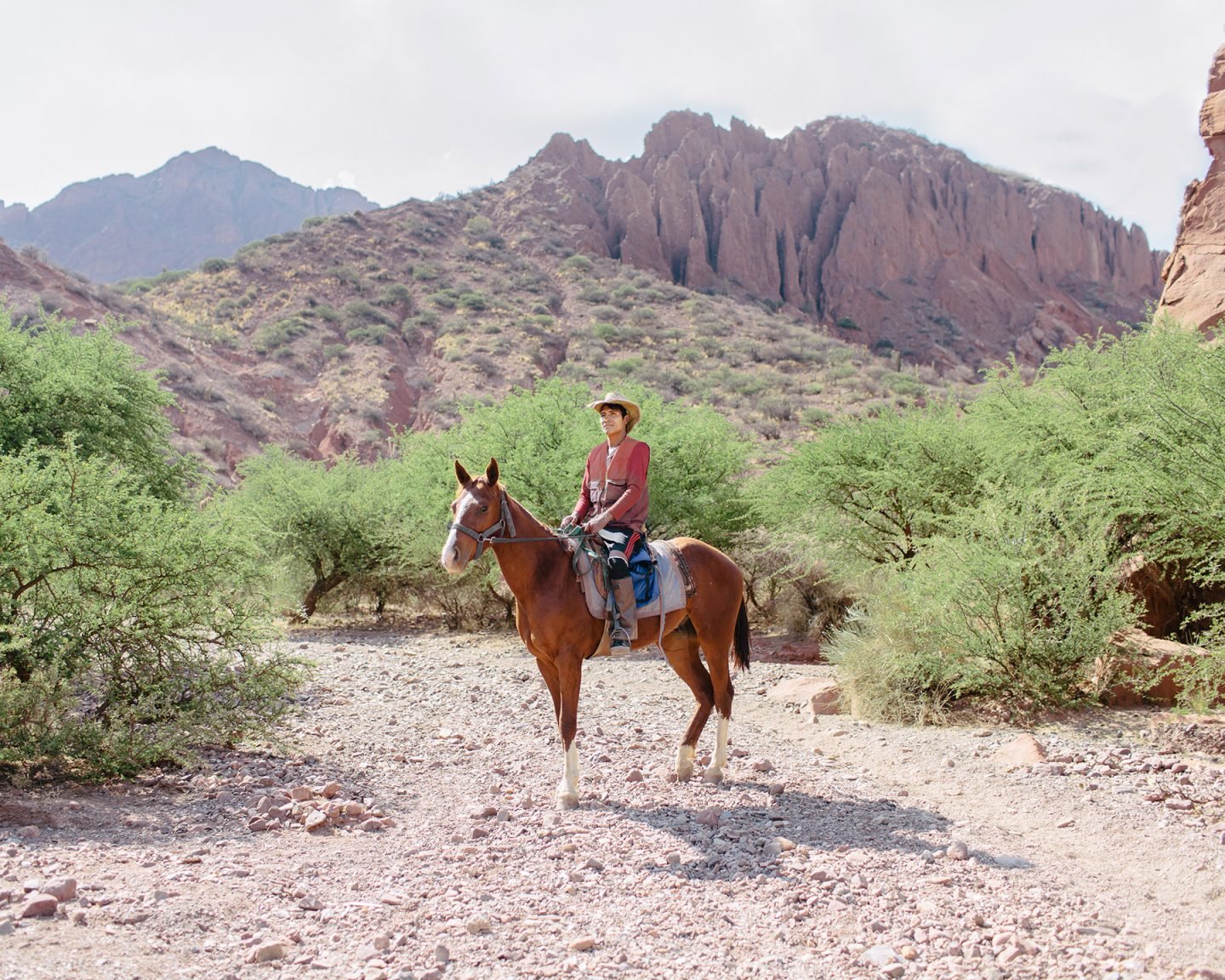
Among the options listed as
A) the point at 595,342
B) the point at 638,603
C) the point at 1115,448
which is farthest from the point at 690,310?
the point at 638,603

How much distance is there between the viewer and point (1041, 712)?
8016 millimetres

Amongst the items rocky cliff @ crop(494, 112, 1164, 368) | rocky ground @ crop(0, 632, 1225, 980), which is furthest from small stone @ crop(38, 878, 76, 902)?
rocky cliff @ crop(494, 112, 1164, 368)

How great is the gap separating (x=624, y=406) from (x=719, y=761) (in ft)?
9.47

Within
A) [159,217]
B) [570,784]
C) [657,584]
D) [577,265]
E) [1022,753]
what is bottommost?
[570,784]

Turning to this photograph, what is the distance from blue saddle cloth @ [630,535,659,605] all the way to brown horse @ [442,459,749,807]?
0.20 meters

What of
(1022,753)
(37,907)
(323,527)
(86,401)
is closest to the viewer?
(37,907)

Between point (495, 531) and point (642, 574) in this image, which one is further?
point (642, 574)

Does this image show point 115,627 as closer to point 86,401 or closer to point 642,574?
point 642,574

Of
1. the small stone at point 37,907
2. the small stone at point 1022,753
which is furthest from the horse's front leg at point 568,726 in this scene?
the small stone at point 1022,753

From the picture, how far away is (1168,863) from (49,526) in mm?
7718

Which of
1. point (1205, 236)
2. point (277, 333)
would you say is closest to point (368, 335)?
point (277, 333)

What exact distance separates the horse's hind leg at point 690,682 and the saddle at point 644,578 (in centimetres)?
46

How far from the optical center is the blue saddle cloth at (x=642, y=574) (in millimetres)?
6289

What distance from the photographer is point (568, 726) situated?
5.91 m
